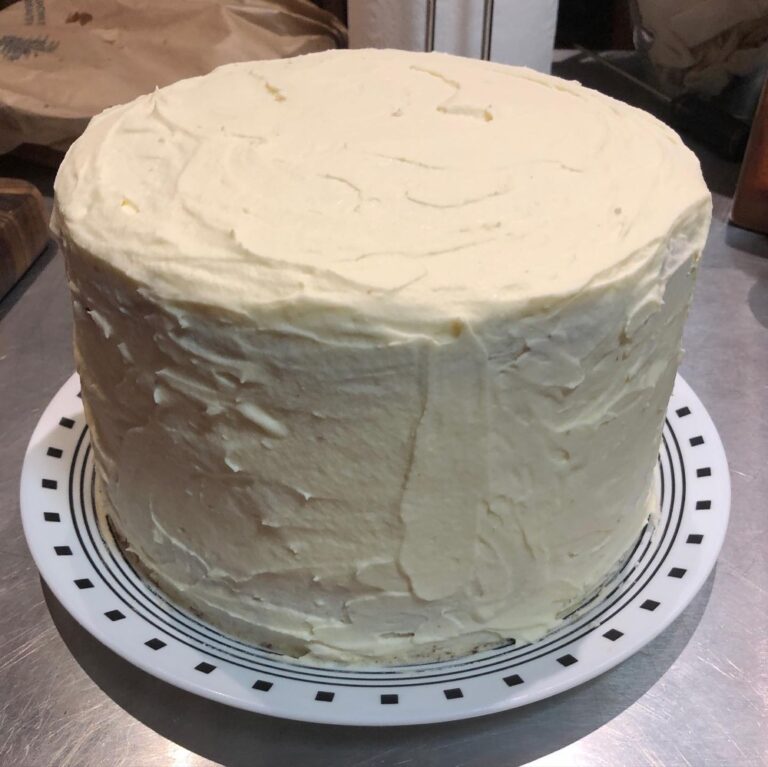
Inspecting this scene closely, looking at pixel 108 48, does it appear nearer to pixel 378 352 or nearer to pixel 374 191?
pixel 374 191

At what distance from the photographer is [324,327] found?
605mm

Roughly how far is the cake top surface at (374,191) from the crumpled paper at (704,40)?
93 cm

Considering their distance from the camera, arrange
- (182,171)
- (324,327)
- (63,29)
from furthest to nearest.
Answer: (63,29), (182,171), (324,327)

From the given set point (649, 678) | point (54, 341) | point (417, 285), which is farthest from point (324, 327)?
point (54, 341)

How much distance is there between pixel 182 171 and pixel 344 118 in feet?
0.59

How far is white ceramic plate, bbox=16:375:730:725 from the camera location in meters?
0.71

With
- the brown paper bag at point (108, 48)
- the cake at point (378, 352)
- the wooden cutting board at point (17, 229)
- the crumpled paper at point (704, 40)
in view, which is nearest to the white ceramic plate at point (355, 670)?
the cake at point (378, 352)

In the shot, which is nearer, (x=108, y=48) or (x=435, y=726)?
(x=435, y=726)

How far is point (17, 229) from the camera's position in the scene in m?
1.50

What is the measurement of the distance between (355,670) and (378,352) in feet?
1.05

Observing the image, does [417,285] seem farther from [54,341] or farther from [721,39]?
[721,39]

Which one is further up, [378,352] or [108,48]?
[378,352]

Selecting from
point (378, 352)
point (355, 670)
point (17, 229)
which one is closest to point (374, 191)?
point (378, 352)

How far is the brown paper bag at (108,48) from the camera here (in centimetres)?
168
